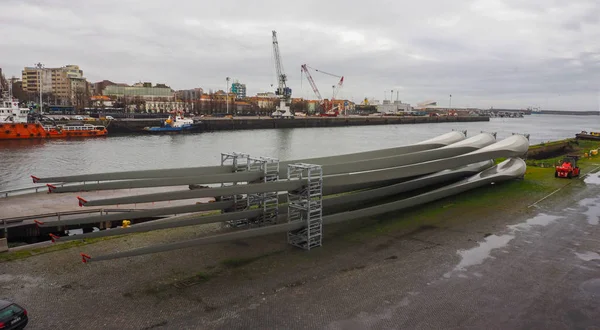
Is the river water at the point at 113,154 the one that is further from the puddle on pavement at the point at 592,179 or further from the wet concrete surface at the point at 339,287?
the puddle on pavement at the point at 592,179

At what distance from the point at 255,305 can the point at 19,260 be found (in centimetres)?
605

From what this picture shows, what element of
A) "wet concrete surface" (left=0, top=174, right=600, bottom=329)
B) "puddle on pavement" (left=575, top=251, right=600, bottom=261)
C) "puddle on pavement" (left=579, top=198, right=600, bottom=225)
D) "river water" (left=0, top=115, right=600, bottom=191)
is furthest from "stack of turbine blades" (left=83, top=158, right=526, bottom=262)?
"river water" (left=0, top=115, right=600, bottom=191)

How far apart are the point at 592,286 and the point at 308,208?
653 cm

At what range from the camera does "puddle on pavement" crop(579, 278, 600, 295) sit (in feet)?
28.7

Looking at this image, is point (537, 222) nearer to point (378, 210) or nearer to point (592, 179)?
point (378, 210)

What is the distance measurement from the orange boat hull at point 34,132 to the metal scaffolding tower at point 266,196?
5101cm

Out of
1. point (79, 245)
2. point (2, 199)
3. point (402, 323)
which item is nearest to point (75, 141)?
point (2, 199)

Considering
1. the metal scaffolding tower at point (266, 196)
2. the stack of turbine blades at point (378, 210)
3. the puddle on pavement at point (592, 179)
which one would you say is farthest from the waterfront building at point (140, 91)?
the metal scaffolding tower at point (266, 196)

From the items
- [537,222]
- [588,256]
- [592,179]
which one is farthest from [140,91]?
[588,256]

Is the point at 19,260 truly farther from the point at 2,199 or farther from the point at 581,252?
the point at 581,252

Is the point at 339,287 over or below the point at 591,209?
below

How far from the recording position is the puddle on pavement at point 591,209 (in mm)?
14344

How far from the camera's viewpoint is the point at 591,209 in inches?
623

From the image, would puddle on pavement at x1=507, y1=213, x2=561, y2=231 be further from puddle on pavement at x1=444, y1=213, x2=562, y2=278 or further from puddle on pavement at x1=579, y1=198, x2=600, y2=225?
puddle on pavement at x1=579, y1=198, x2=600, y2=225
